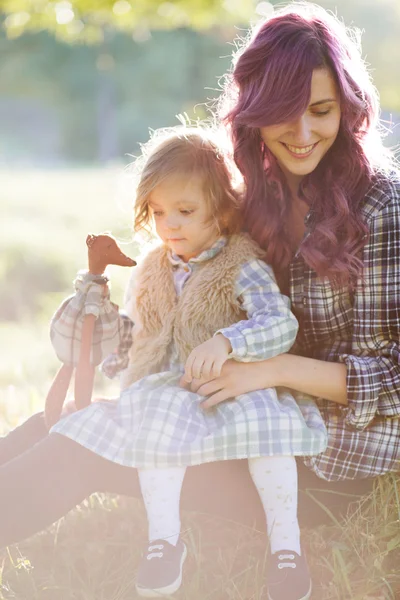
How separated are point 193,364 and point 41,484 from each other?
1.76ft

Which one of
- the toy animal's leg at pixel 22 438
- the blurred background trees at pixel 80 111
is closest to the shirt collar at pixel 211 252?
the toy animal's leg at pixel 22 438

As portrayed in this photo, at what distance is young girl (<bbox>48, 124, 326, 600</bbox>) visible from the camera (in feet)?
6.12

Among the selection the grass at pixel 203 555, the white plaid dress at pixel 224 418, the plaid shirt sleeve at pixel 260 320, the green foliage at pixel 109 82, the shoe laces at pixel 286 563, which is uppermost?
the green foliage at pixel 109 82

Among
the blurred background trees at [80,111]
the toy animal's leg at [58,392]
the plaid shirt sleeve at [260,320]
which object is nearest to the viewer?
the plaid shirt sleeve at [260,320]

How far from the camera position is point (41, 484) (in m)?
2.02

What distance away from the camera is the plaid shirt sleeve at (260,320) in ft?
6.33

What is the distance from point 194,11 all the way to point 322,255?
389 cm

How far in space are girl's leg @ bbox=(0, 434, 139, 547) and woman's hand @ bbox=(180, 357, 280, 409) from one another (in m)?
0.37

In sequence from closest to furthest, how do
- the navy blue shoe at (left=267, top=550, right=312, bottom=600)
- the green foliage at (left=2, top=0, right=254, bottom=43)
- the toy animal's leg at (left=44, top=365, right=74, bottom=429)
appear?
1. the navy blue shoe at (left=267, top=550, right=312, bottom=600)
2. the toy animal's leg at (left=44, top=365, right=74, bottom=429)
3. the green foliage at (left=2, top=0, right=254, bottom=43)

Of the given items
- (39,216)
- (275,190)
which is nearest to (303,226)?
(275,190)

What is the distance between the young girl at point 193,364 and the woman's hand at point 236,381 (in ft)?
0.07

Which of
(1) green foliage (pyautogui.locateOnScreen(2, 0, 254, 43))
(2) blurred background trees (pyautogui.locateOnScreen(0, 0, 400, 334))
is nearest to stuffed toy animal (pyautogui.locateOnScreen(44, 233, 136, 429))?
(1) green foliage (pyautogui.locateOnScreen(2, 0, 254, 43))

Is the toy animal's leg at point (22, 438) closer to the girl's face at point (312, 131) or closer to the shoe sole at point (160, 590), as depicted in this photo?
the shoe sole at point (160, 590)

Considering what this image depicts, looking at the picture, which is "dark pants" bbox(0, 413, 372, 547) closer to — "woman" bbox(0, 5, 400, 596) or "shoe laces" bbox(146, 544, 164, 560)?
"woman" bbox(0, 5, 400, 596)
